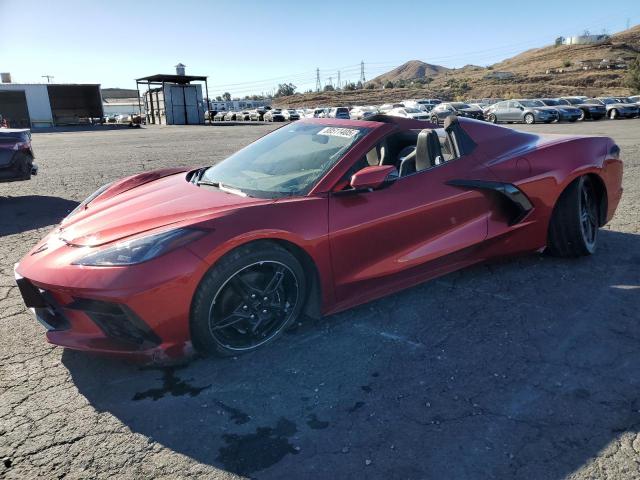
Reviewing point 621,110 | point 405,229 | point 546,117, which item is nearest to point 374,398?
point 405,229

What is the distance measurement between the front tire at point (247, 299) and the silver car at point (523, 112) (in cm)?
2856

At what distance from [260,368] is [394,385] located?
76cm

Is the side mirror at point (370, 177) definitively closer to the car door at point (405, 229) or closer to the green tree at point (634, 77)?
the car door at point (405, 229)

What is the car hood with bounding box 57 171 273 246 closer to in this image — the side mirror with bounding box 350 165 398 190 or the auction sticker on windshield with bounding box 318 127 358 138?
the side mirror with bounding box 350 165 398 190

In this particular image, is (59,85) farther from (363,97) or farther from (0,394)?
(0,394)

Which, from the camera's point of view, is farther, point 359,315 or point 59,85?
point 59,85

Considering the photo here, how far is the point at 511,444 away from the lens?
2.14 m

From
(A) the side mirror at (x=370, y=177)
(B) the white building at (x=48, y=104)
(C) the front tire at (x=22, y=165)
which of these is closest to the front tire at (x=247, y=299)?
(A) the side mirror at (x=370, y=177)

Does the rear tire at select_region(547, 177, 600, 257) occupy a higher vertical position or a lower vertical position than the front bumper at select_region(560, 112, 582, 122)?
lower

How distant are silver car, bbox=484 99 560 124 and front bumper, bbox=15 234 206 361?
95.6ft

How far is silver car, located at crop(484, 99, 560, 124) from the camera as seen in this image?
91.2 feet

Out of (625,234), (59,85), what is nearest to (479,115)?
(625,234)

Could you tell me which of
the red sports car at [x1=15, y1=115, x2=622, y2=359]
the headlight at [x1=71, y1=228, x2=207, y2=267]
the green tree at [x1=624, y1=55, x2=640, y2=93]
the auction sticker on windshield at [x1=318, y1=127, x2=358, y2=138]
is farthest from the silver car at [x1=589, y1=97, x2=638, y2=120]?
the headlight at [x1=71, y1=228, x2=207, y2=267]

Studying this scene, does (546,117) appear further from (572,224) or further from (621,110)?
(572,224)
